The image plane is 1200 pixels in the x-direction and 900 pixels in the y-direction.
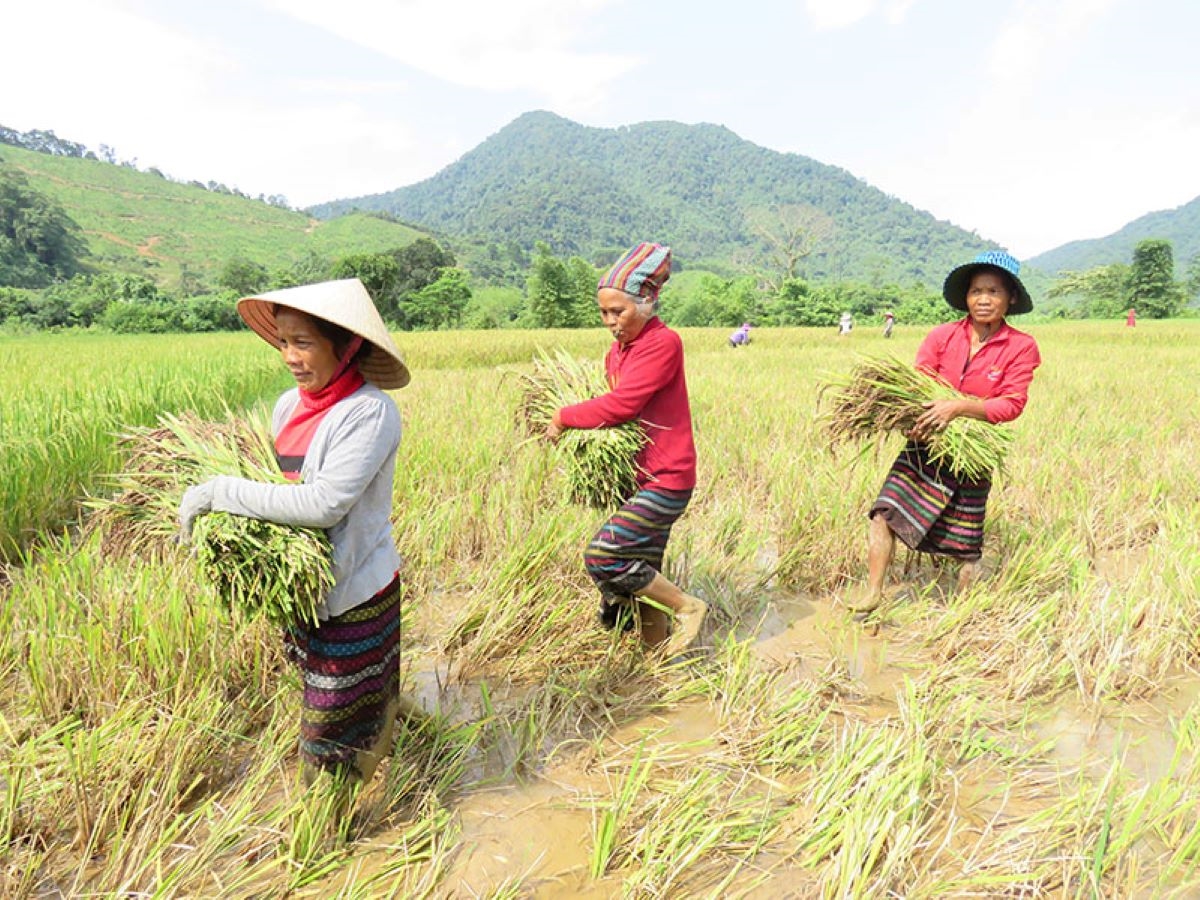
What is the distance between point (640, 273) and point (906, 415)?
4.45ft

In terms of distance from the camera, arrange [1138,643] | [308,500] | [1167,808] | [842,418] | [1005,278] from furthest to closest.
→ [842,418]
[1005,278]
[1138,643]
[1167,808]
[308,500]

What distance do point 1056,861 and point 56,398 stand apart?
20.0 feet

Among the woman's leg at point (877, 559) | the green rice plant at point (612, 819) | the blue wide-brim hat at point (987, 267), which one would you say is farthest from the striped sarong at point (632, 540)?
the blue wide-brim hat at point (987, 267)

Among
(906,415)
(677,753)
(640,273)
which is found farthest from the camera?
(906,415)

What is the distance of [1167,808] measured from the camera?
1544 mm

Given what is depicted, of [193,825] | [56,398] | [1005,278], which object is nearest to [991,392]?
[1005,278]

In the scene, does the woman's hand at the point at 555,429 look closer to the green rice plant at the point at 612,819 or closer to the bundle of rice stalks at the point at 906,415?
the green rice plant at the point at 612,819

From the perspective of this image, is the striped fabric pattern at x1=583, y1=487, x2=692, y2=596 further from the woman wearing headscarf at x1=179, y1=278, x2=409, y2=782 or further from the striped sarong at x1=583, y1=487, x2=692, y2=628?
the woman wearing headscarf at x1=179, y1=278, x2=409, y2=782

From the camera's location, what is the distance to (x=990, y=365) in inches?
102

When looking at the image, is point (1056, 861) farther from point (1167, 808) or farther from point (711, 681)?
point (711, 681)

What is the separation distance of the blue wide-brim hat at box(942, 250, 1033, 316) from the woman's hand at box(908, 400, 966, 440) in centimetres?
37

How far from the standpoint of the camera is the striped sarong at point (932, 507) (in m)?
2.69

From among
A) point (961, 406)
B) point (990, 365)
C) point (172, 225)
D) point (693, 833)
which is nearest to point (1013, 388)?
point (990, 365)

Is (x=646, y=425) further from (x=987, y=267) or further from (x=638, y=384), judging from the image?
(x=987, y=267)
